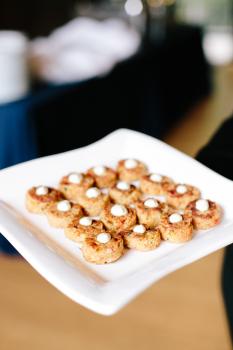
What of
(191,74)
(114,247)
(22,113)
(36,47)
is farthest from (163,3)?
(114,247)

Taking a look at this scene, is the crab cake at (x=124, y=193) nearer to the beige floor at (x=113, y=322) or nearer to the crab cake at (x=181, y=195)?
the crab cake at (x=181, y=195)

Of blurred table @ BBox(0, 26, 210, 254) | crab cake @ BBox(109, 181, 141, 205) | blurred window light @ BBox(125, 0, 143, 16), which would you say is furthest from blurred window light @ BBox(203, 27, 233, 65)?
crab cake @ BBox(109, 181, 141, 205)

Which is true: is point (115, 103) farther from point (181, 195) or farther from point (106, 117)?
point (181, 195)

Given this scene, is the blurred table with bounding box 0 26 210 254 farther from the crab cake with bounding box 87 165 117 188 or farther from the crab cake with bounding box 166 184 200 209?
the crab cake with bounding box 166 184 200 209

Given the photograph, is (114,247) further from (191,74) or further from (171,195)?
(191,74)

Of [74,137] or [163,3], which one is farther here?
[163,3]
